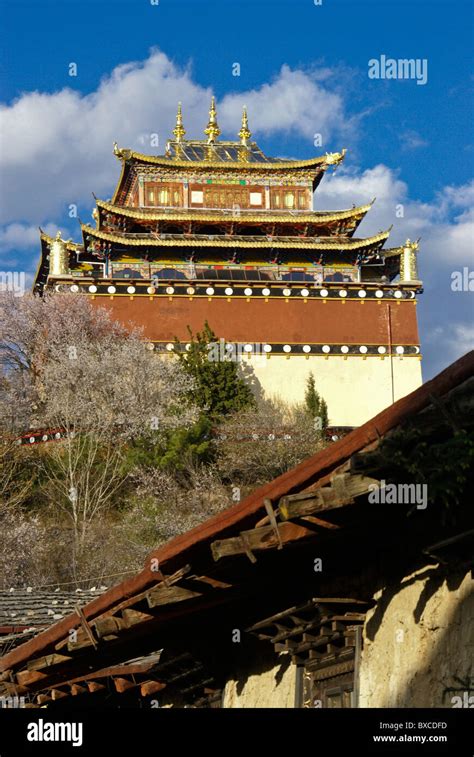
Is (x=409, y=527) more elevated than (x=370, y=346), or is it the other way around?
(x=370, y=346)

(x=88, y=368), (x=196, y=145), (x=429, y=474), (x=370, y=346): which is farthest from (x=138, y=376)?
(x=429, y=474)

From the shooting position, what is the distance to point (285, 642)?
8.84 m

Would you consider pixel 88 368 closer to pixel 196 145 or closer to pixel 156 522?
pixel 156 522

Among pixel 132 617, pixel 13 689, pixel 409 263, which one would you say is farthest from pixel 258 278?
pixel 132 617

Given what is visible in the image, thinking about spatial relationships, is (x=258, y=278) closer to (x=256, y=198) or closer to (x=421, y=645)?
(x=256, y=198)

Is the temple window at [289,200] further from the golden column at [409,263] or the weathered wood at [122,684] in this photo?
the weathered wood at [122,684]

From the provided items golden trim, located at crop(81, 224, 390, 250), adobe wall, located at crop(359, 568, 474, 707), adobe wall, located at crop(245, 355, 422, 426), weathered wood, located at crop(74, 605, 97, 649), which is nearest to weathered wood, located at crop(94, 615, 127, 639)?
weathered wood, located at crop(74, 605, 97, 649)

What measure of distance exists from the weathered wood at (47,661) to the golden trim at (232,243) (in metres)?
42.2

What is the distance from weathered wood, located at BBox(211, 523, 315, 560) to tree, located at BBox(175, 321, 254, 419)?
111 ft

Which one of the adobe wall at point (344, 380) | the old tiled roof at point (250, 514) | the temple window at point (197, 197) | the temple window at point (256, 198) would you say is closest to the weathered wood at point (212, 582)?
the old tiled roof at point (250, 514)

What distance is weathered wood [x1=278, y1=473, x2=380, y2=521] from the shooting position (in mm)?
6383

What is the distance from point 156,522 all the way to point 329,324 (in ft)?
64.3

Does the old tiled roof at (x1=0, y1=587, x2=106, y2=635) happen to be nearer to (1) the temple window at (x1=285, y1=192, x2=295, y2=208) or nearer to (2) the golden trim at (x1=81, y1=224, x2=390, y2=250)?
(2) the golden trim at (x1=81, y1=224, x2=390, y2=250)

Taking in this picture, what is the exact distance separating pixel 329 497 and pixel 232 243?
45.8 m
